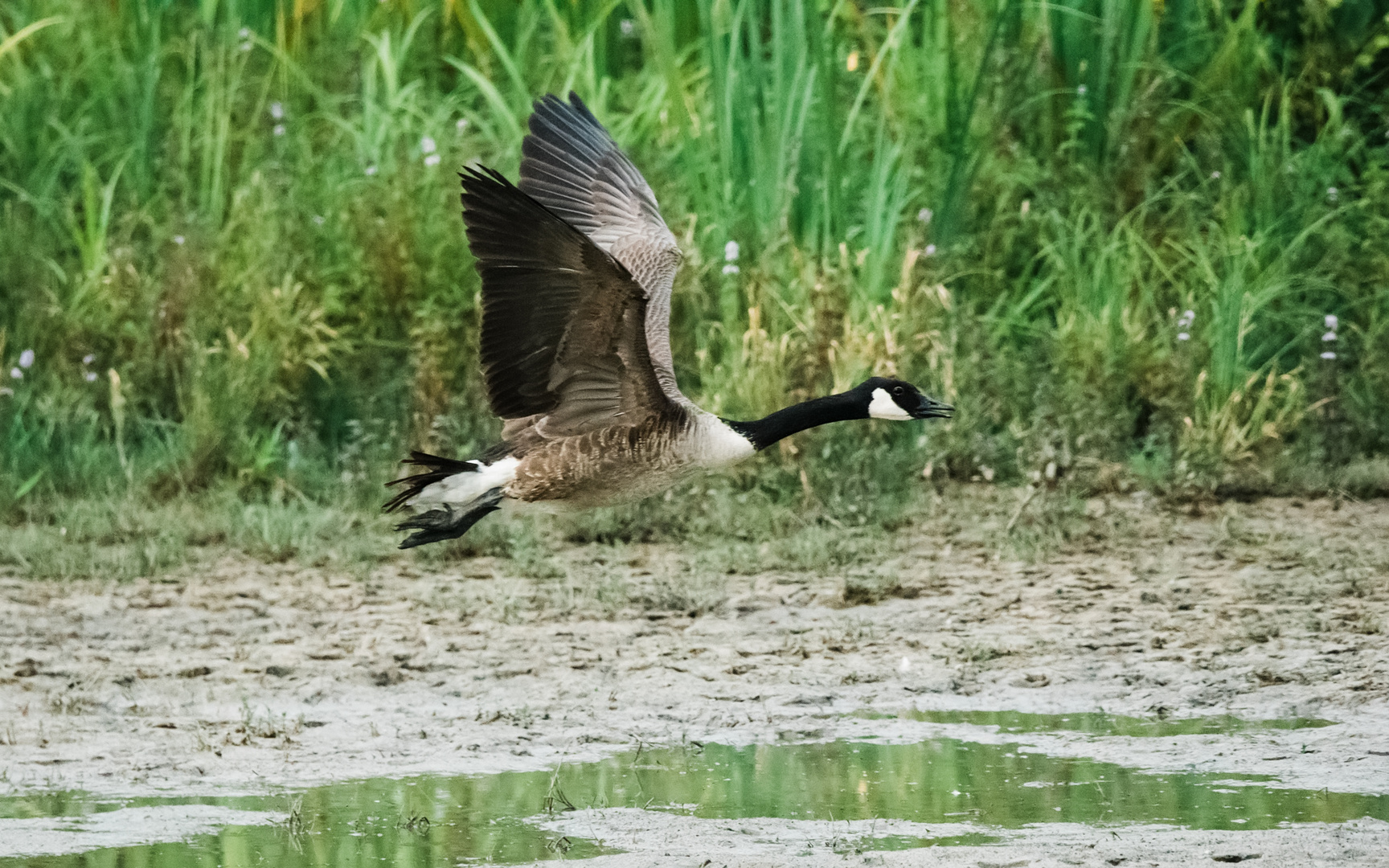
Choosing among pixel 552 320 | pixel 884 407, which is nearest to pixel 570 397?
pixel 552 320

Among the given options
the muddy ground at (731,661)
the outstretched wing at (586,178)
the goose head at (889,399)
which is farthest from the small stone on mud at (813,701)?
the outstretched wing at (586,178)

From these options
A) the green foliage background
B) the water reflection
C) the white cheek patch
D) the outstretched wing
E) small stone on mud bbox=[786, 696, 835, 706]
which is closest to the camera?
the water reflection

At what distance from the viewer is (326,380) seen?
842 centimetres

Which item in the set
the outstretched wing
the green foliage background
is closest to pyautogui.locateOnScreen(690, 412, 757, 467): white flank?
the outstretched wing

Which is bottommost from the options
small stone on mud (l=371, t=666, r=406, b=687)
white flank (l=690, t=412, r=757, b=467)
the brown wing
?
small stone on mud (l=371, t=666, r=406, b=687)

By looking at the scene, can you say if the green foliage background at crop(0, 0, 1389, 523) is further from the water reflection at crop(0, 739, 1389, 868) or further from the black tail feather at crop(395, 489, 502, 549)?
the water reflection at crop(0, 739, 1389, 868)

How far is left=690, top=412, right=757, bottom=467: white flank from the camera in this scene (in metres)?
5.46

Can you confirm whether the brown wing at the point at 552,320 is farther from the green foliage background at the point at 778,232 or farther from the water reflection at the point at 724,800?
the green foliage background at the point at 778,232

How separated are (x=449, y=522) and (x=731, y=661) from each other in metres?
1.11

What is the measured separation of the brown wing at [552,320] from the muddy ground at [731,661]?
3.00ft

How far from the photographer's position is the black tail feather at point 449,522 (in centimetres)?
550

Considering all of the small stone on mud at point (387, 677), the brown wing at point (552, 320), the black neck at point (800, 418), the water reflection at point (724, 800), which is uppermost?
the brown wing at point (552, 320)

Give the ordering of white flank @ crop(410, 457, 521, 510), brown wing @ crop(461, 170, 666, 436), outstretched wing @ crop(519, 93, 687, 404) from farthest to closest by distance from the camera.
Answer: outstretched wing @ crop(519, 93, 687, 404) → white flank @ crop(410, 457, 521, 510) → brown wing @ crop(461, 170, 666, 436)

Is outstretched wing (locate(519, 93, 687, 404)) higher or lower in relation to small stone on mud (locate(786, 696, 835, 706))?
higher
